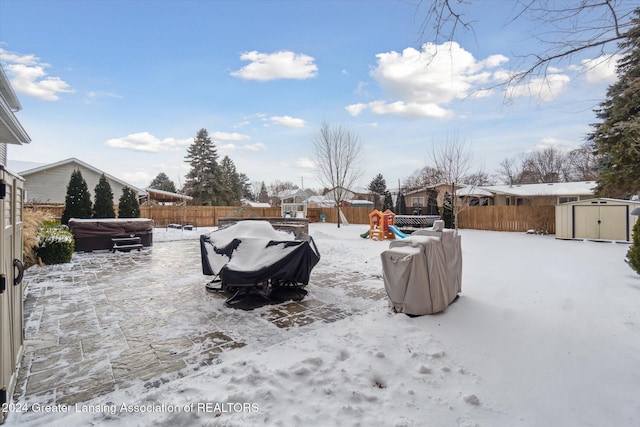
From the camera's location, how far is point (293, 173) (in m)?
47.7

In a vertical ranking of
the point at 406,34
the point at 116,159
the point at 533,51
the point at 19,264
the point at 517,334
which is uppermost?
the point at 116,159

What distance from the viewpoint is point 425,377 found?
8.00 feet

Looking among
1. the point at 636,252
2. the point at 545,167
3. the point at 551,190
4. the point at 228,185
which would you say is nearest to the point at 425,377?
the point at 636,252

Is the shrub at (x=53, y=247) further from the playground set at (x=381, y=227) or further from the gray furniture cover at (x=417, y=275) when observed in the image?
the playground set at (x=381, y=227)

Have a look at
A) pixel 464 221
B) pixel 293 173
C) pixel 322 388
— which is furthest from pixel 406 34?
pixel 293 173

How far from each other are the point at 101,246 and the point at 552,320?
11147mm

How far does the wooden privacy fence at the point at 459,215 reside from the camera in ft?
48.1

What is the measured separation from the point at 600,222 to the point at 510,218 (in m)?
4.47

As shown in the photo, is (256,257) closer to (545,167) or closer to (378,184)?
(545,167)

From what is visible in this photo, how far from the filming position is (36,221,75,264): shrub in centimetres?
717

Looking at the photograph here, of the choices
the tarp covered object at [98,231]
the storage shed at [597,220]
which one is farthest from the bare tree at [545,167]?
the tarp covered object at [98,231]

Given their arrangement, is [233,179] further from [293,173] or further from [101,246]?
[101,246]

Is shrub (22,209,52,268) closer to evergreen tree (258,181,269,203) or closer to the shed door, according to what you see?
the shed door

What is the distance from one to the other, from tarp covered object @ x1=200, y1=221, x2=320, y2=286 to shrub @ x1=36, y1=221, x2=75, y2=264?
4902 millimetres
